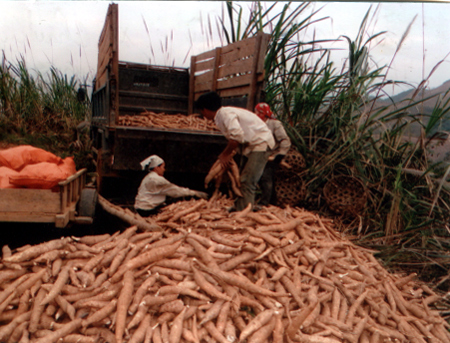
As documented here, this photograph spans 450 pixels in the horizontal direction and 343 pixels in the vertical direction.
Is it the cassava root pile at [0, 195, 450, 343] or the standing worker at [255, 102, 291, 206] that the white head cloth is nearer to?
the cassava root pile at [0, 195, 450, 343]

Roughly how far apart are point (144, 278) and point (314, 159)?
3.03 meters

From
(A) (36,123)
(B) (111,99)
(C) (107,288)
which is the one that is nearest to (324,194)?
(B) (111,99)

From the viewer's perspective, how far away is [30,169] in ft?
8.42

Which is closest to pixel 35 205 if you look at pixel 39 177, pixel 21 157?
pixel 39 177

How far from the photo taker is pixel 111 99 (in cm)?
395

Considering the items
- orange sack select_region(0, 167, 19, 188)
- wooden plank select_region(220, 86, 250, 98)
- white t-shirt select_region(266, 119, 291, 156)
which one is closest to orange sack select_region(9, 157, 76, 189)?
orange sack select_region(0, 167, 19, 188)

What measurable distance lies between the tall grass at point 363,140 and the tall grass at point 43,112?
376 centimetres

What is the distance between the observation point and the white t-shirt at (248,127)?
3.79 metres

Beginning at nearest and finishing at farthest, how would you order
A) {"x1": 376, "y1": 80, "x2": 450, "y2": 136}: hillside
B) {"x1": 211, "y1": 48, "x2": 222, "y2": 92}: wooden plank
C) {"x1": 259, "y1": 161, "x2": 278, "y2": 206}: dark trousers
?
1. {"x1": 376, "y1": 80, "x2": 450, "y2": 136}: hillside
2. {"x1": 259, "y1": 161, "x2": 278, "y2": 206}: dark trousers
3. {"x1": 211, "y1": 48, "x2": 222, "y2": 92}: wooden plank

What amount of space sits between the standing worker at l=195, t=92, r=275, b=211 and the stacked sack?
1.54 m

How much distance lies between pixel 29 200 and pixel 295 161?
3151 mm

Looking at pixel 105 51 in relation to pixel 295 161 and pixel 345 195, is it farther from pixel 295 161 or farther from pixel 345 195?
pixel 345 195

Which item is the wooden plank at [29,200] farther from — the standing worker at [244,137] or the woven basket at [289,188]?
the woven basket at [289,188]

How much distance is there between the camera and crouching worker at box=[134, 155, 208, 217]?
366cm
